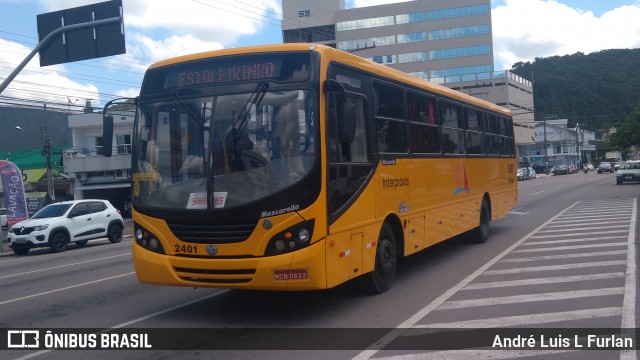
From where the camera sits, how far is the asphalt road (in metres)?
6.83

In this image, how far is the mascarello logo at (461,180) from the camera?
13.3m

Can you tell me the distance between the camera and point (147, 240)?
825cm

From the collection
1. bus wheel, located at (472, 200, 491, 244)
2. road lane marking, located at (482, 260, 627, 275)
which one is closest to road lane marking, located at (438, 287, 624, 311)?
road lane marking, located at (482, 260, 627, 275)

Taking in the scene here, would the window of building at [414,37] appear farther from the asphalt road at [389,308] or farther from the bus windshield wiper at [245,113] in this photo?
Result: the bus windshield wiper at [245,113]

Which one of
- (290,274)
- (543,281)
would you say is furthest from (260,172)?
(543,281)

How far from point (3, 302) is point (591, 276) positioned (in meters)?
9.91

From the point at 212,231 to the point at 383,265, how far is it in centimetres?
294

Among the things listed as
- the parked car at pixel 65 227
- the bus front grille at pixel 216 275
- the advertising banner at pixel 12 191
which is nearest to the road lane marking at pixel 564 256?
the bus front grille at pixel 216 275

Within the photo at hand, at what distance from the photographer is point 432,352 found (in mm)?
6492

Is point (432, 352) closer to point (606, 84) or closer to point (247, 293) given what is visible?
point (247, 293)

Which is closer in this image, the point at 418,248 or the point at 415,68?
the point at 418,248

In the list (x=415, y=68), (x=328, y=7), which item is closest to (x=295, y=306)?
(x=415, y=68)

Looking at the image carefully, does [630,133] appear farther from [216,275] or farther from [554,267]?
[216,275]

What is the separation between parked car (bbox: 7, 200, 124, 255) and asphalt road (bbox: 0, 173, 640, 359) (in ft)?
21.1
